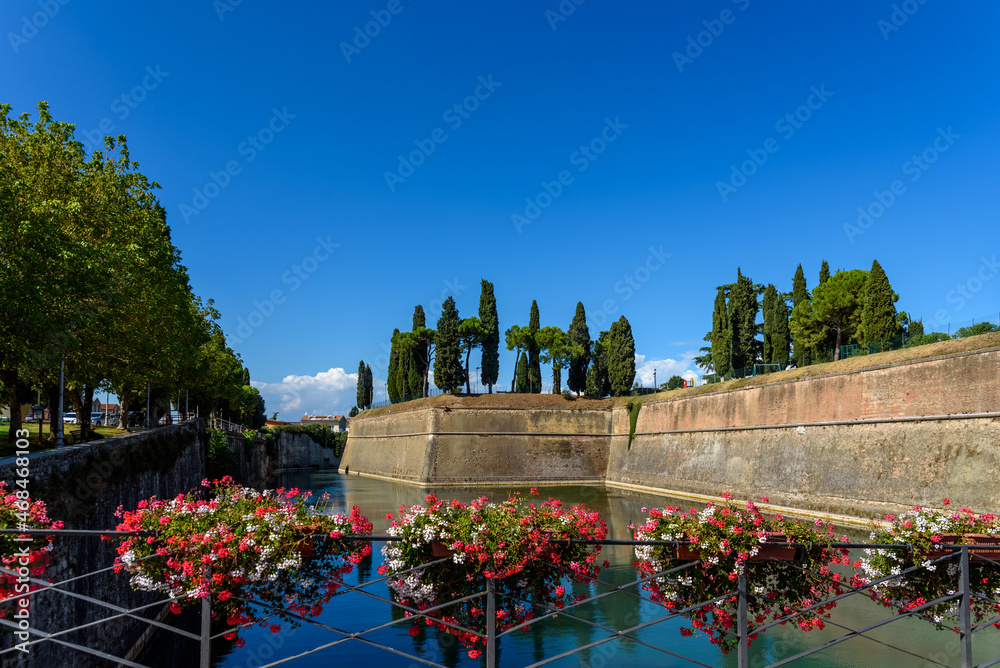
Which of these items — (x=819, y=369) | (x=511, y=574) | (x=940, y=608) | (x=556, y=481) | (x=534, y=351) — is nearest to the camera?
(x=511, y=574)

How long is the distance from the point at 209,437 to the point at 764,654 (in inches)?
1065

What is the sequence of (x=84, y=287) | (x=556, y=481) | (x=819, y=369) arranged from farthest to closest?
(x=556, y=481)
(x=819, y=369)
(x=84, y=287)

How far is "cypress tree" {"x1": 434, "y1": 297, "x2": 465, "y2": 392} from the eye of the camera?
47406 millimetres

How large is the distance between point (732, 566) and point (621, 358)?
141ft

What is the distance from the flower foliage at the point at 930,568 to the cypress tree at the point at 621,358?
138 ft

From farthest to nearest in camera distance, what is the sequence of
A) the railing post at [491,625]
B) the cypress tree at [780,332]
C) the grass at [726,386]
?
the cypress tree at [780,332]
the grass at [726,386]
the railing post at [491,625]

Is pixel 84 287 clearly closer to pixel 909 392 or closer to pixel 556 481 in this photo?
pixel 909 392

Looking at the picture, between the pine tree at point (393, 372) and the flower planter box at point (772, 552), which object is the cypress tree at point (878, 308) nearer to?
the flower planter box at point (772, 552)

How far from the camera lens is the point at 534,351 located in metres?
51.5

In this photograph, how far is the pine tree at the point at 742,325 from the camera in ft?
134

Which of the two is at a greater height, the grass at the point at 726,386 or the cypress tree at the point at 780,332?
the cypress tree at the point at 780,332

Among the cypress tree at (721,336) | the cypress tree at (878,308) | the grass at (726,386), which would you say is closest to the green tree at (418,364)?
the grass at (726,386)

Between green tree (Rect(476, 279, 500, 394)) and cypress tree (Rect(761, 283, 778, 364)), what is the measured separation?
19.1m

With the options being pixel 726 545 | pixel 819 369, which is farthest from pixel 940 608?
pixel 819 369
